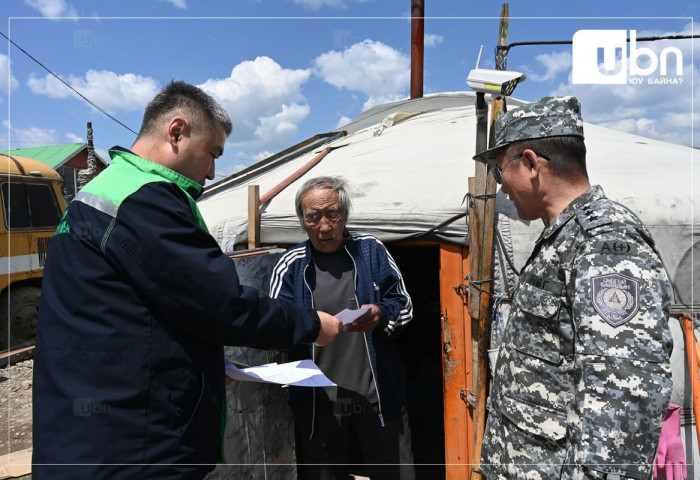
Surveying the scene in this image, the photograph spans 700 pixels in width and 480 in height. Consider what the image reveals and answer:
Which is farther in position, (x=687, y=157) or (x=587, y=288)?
(x=687, y=157)

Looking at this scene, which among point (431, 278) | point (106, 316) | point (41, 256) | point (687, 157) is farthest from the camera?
point (41, 256)

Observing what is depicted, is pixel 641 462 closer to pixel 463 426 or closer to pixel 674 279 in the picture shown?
pixel 463 426

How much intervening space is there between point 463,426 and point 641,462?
2.08 meters

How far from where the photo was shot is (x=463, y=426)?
320cm

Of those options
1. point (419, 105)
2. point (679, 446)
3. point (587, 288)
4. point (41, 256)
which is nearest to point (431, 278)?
point (419, 105)

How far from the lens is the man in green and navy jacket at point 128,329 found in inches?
52.4

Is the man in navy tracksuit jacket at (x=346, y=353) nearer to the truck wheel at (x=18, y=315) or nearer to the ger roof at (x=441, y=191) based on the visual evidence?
the ger roof at (x=441, y=191)

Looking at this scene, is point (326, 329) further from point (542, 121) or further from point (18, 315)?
point (18, 315)

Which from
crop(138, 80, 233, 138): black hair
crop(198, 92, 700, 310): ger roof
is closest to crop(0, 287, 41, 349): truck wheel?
crop(198, 92, 700, 310): ger roof

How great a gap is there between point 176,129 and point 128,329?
2.16ft

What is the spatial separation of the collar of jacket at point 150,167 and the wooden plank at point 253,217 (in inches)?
Result: 75.5

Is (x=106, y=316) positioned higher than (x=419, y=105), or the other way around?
(x=419, y=105)

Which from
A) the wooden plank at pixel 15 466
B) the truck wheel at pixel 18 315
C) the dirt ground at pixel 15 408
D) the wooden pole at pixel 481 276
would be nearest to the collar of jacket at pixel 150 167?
the wooden pole at pixel 481 276

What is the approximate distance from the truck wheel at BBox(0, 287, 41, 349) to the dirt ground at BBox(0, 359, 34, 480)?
891 mm
